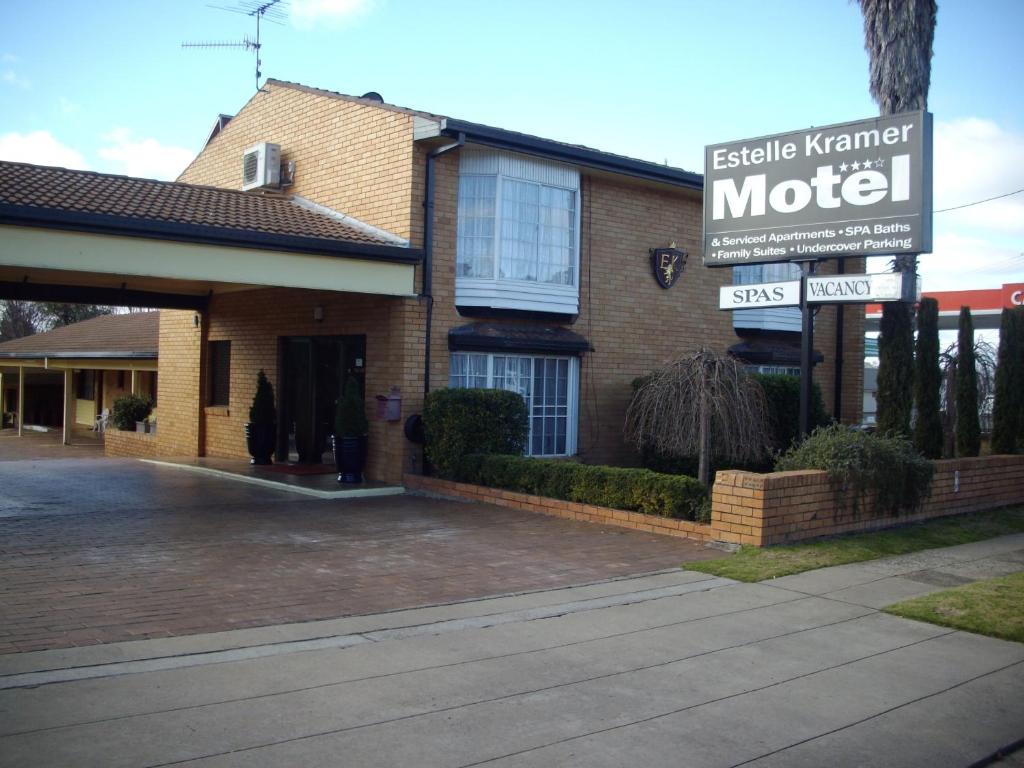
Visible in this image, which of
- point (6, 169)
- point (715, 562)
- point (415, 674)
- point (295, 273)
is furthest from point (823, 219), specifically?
point (6, 169)

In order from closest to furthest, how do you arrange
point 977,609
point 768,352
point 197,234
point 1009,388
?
point 977,609
point 197,234
point 1009,388
point 768,352

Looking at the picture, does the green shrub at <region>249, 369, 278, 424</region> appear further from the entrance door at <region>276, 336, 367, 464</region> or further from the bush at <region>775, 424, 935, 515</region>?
the bush at <region>775, 424, 935, 515</region>

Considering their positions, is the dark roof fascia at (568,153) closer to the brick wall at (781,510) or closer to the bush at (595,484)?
the bush at (595,484)

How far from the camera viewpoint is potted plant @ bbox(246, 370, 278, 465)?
16781 mm

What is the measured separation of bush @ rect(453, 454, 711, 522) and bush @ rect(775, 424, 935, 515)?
1.30 meters

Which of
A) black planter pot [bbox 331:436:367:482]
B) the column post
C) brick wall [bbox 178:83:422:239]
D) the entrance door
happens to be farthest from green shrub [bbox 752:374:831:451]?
the column post

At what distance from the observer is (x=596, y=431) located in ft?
55.2

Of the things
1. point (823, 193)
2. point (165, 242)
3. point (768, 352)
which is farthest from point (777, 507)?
point (768, 352)

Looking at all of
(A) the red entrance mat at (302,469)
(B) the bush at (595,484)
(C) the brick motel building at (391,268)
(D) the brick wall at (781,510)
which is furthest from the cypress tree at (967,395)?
(A) the red entrance mat at (302,469)

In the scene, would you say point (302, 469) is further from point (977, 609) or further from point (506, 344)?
point (977, 609)

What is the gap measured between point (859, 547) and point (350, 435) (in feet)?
24.3

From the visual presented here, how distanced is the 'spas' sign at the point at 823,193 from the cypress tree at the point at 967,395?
14.4ft

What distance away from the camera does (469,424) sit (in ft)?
44.8

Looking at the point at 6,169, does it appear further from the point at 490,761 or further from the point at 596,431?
the point at 490,761
